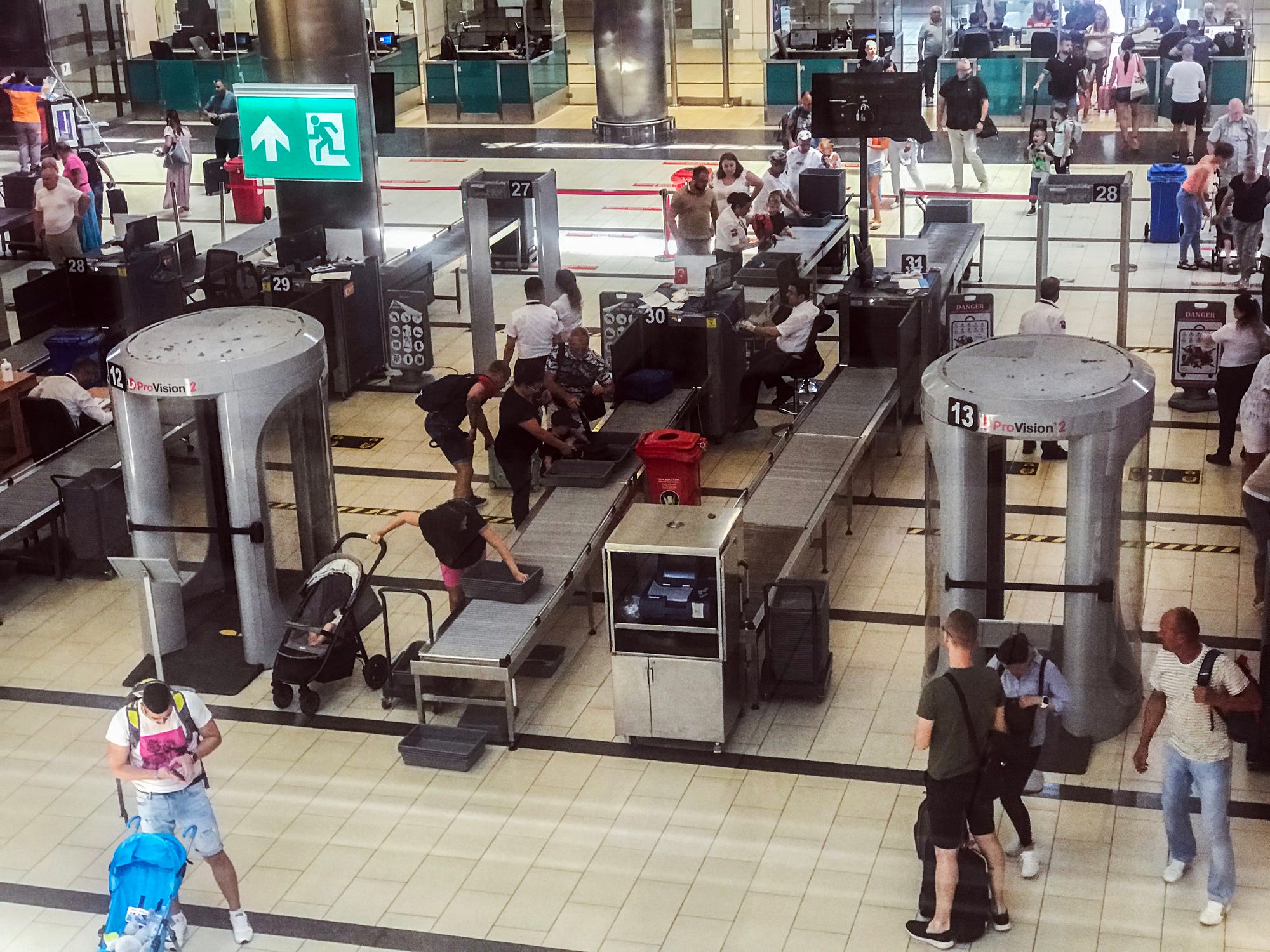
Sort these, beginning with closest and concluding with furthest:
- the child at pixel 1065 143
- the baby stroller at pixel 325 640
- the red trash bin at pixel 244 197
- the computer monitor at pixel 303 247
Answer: the baby stroller at pixel 325 640
the computer monitor at pixel 303 247
the child at pixel 1065 143
the red trash bin at pixel 244 197

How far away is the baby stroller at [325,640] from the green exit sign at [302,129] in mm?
5568

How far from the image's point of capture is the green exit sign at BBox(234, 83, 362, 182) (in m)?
14.2

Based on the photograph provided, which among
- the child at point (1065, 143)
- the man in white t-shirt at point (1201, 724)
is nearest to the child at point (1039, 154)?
the child at point (1065, 143)

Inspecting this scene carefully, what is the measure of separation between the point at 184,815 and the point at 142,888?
0.42m

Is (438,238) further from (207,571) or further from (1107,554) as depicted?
(1107,554)

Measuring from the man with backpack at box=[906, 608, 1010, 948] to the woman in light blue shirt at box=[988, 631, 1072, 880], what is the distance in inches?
6.3

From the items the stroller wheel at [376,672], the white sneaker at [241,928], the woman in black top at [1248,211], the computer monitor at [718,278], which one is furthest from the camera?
the woman in black top at [1248,211]

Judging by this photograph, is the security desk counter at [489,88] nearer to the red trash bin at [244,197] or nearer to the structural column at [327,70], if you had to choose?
the red trash bin at [244,197]

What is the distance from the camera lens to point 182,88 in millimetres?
21656

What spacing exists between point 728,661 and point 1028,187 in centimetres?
1227

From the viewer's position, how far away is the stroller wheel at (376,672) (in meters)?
9.57

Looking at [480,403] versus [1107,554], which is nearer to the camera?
[1107,554]

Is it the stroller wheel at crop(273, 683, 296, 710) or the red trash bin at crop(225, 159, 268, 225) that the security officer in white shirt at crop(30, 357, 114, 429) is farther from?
the red trash bin at crop(225, 159, 268, 225)

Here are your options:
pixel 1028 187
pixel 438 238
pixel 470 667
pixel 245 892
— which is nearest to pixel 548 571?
pixel 470 667
